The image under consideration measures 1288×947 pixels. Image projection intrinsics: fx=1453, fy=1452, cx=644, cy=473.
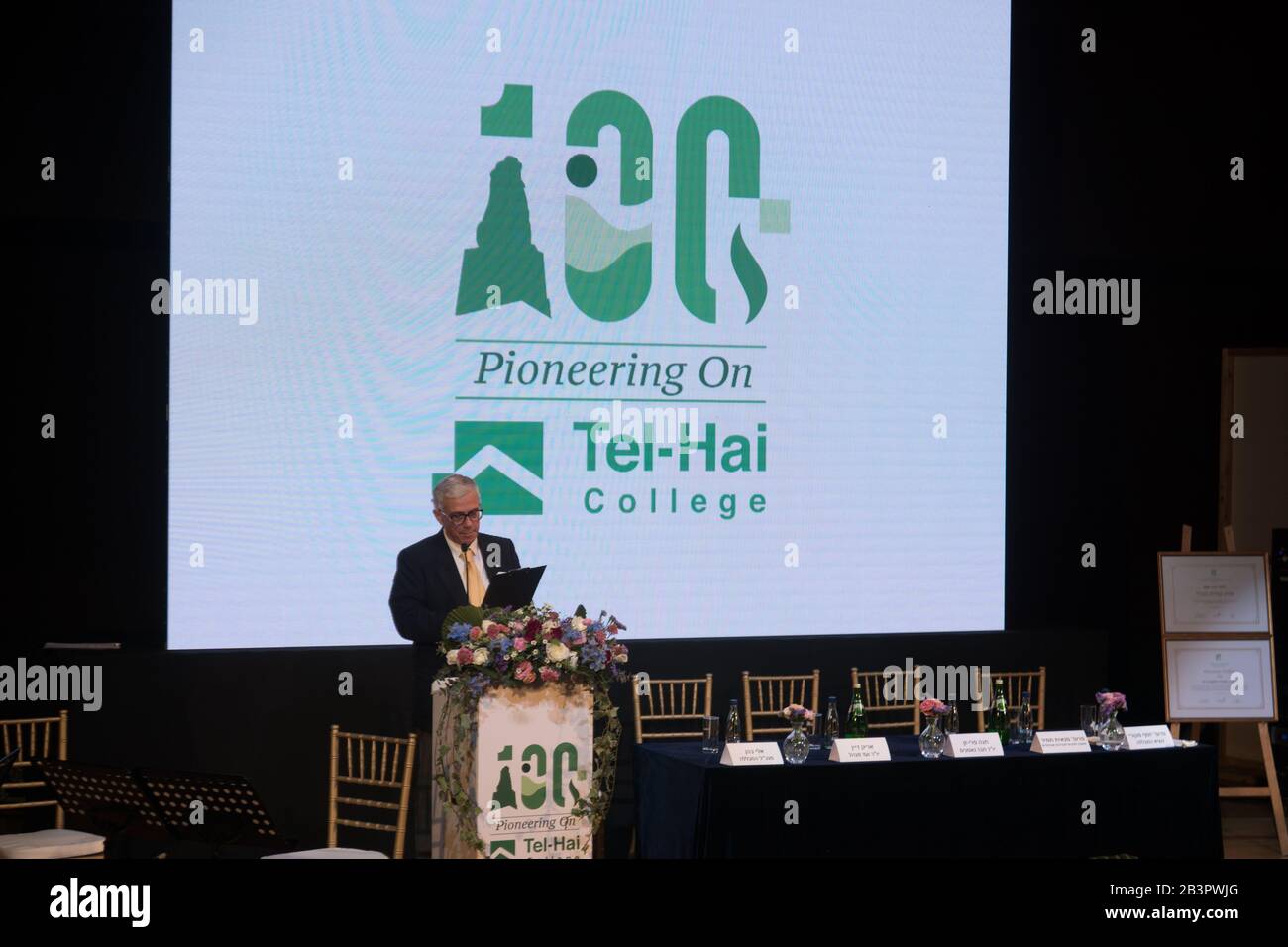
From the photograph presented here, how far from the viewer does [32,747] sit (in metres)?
5.02

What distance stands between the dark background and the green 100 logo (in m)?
1.34

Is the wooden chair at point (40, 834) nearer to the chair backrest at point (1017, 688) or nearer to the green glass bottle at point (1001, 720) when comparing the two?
the green glass bottle at point (1001, 720)

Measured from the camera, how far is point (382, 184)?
19.7 feet

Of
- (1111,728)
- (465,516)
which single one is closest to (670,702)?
(465,516)

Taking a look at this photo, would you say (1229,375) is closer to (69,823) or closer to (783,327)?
(783,327)

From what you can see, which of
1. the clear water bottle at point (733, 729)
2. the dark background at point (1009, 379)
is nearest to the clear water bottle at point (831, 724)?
the clear water bottle at point (733, 729)

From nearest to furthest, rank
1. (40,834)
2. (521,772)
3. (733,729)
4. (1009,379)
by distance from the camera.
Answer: (521,772) < (40,834) < (733,729) < (1009,379)

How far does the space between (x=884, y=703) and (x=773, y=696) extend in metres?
0.52

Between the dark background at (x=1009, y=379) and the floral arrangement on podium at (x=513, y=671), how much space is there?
1.54 metres

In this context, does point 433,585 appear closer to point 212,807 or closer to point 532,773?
point 532,773

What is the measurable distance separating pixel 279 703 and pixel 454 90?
8.65 ft

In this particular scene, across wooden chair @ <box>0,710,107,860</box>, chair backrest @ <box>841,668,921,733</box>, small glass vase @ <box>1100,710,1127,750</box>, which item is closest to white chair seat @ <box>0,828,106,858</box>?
wooden chair @ <box>0,710,107,860</box>

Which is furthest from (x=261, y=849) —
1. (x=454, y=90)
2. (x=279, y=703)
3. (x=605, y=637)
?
(x=454, y=90)

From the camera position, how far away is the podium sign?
14.4 ft
